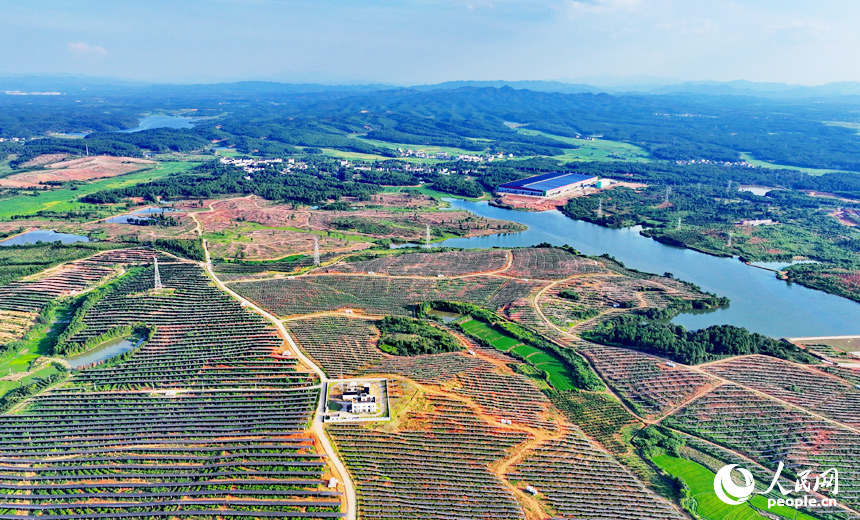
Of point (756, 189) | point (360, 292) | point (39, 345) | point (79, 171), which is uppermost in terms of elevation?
point (79, 171)

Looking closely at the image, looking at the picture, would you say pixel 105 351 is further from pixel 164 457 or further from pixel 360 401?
pixel 360 401

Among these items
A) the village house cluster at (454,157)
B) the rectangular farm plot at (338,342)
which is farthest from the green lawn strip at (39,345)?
the village house cluster at (454,157)

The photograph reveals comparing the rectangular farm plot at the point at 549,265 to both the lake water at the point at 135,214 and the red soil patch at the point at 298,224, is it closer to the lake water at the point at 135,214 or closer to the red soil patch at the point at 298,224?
the red soil patch at the point at 298,224

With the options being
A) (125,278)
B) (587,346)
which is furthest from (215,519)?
(125,278)

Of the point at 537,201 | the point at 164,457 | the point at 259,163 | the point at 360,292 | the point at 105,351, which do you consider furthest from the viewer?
the point at 259,163

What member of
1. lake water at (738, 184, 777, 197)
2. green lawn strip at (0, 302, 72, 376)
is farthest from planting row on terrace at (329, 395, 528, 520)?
lake water at (738, 184, 777, 197)

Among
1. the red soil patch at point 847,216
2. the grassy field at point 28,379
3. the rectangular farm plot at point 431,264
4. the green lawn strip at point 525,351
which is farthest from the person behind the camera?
the red soil patch at point 847,216

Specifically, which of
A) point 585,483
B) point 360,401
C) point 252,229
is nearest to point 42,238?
point 252,229
